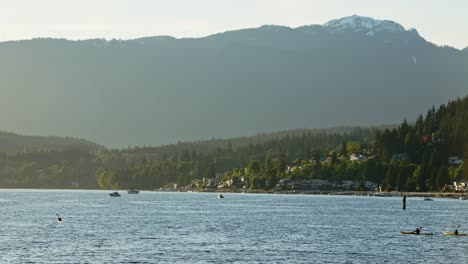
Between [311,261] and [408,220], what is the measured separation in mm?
83947

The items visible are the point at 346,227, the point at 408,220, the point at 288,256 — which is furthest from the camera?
the point at 408,220

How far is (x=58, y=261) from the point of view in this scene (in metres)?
108

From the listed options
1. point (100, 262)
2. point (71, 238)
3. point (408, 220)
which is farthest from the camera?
point (408, 220)

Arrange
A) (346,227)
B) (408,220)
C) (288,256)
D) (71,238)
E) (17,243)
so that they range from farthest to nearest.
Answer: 1. (408,220)
2. (346,227)
3. (71,238)
4. (17,243)
5. (288,256)

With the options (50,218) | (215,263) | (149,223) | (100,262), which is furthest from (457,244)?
(50,218)

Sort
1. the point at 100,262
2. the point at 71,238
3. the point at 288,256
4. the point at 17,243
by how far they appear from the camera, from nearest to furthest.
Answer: the point at 100,262
the point at 288,256
the point at 17,243
the point at 71,238

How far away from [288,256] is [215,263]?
11.7m

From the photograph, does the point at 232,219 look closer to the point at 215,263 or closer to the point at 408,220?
the point at 408,220

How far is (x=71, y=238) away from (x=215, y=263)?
38949mm

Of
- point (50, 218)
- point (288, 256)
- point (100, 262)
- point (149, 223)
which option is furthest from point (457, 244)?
point (50, 218)

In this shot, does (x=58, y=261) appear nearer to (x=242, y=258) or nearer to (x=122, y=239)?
(x=242, y=258)

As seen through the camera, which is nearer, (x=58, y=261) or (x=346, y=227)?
(x=58, y=261)

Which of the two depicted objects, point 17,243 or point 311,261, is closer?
point 311,261

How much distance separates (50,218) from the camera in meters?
195
